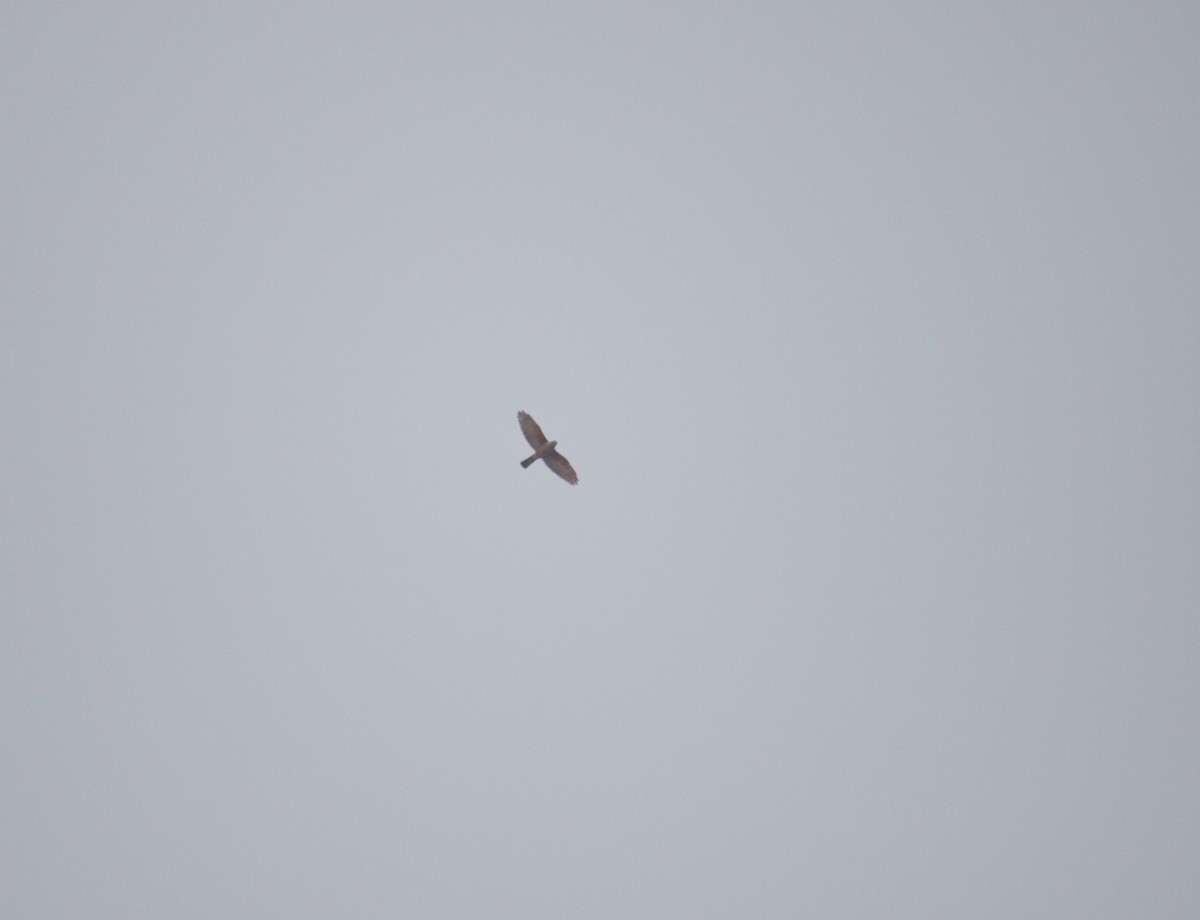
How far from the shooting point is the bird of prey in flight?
1625cm

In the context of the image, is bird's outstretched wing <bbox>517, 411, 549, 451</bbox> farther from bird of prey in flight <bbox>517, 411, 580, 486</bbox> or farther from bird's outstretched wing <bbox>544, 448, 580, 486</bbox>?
bird's outstretched wing <bbox>544, 448, 580, 486</bbox>

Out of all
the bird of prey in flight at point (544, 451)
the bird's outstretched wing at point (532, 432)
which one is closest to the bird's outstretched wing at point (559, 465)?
the bird of prey in flight at point (544, 451)

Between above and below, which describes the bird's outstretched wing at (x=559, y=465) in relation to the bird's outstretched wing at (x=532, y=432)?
below

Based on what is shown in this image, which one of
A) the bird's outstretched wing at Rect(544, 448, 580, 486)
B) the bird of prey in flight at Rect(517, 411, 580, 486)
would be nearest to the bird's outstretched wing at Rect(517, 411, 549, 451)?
the bird of prey in flight at Rect(517, 411, 580, 486)

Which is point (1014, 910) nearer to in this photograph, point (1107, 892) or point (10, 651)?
point (1107, 892)

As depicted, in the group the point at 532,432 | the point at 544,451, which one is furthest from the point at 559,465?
the point at 532,432

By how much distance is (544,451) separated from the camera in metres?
16.4

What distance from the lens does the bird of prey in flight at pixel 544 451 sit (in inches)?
640

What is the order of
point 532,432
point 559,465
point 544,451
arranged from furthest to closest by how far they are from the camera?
point 532,432
point 559,465
point 544,451

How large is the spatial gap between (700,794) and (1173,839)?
66555 millimetres

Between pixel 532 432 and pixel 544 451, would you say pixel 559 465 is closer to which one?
pixel 544 451

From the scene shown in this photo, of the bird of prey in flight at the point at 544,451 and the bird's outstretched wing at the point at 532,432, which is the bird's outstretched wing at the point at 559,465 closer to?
the bird of prey in flight at the point at 544,451

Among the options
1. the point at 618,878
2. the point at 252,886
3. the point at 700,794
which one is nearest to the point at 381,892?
the point at 252,886

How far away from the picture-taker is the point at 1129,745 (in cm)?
15338
